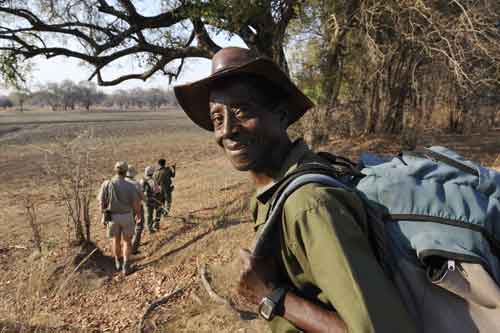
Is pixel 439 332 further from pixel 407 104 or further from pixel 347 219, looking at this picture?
pixel 407 104

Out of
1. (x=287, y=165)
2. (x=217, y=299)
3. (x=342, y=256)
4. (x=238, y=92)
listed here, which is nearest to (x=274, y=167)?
(x=287, y=165)

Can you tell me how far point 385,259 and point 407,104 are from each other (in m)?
12.6

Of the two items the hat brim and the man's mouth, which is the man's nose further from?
the hat brim

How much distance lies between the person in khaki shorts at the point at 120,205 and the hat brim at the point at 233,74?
5163 millimetres

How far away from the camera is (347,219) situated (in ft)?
3.39

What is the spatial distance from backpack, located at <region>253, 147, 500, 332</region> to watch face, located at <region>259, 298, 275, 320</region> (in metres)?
0.19

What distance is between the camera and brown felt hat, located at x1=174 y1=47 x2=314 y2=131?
1407 mm

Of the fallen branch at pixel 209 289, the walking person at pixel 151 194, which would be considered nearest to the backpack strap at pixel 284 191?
the fallen branch at pixel 209 289

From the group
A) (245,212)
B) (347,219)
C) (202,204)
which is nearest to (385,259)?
(347,219)

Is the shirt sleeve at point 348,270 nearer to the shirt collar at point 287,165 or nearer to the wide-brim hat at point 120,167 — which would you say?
the shirt collar at point 287,165

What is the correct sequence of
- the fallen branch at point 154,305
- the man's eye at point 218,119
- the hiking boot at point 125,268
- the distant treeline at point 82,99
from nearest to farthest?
1. the man's eye at point 218,119
2. the fallen branch at point 154,305
3. the hiking boot at point 125,268
4. the distant treeline at point 82,99

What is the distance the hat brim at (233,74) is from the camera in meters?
1.41

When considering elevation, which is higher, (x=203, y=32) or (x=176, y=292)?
(x=203, y=32)

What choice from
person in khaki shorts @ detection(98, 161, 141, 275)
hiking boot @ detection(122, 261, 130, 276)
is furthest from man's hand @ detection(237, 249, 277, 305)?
hiking boot @ detection(122, 261, 130, 276)
